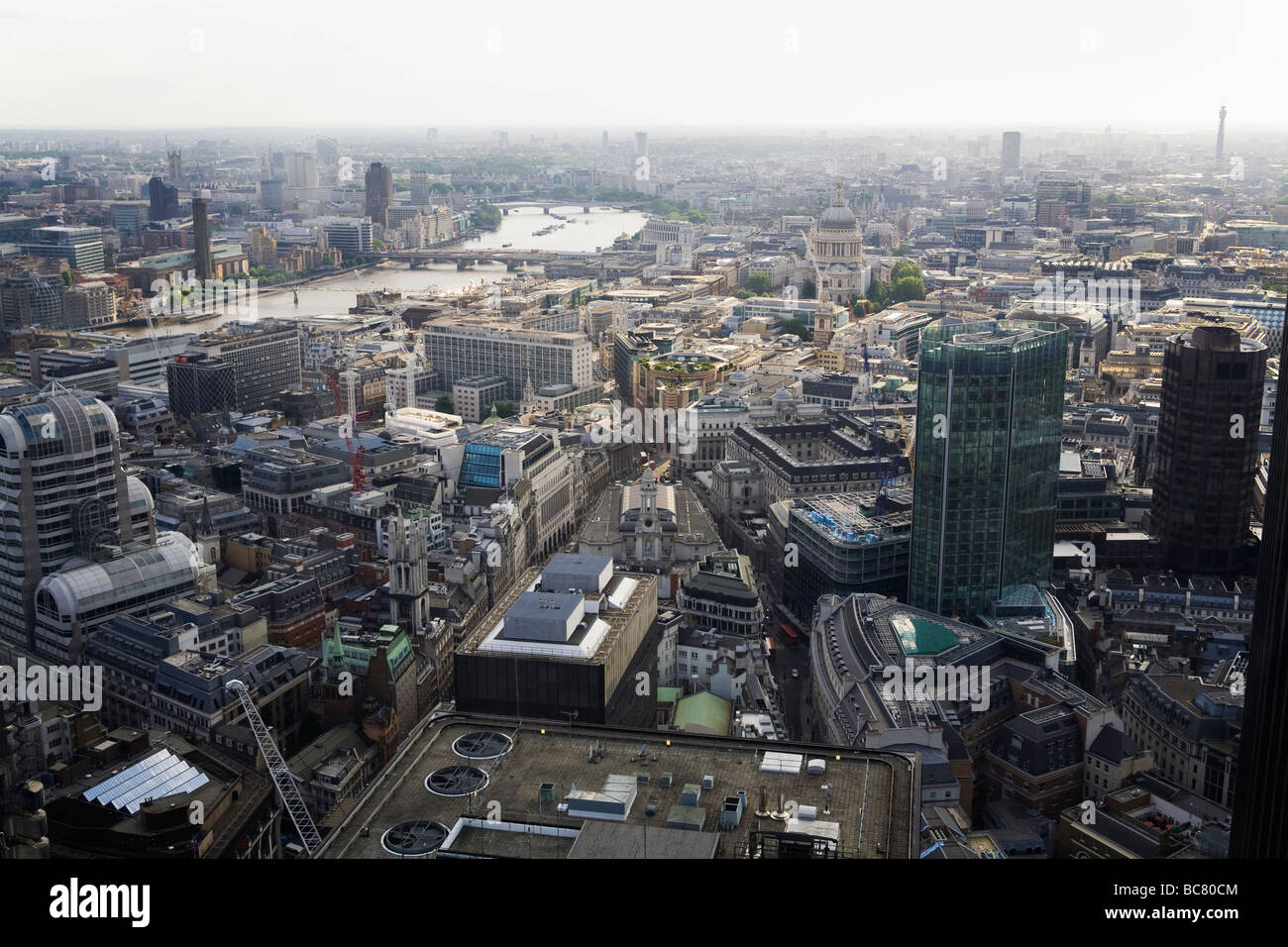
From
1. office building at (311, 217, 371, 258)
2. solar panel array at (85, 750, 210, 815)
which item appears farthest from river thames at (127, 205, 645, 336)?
solar panel array at (85, 750, 210, 815)

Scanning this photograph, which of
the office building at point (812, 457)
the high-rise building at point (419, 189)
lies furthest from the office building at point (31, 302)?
the high-rise building at point (419, 189)

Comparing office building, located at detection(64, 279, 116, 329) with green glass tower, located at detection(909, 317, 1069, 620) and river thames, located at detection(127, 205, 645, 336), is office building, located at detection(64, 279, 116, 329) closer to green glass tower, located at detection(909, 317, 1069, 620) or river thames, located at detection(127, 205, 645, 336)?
river thames, located at detection(127, 205, 645, 336)

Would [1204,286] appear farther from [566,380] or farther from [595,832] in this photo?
[595,832]

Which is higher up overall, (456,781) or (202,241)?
(202,241)

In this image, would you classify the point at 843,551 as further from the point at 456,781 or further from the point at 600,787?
the point at 456,781
